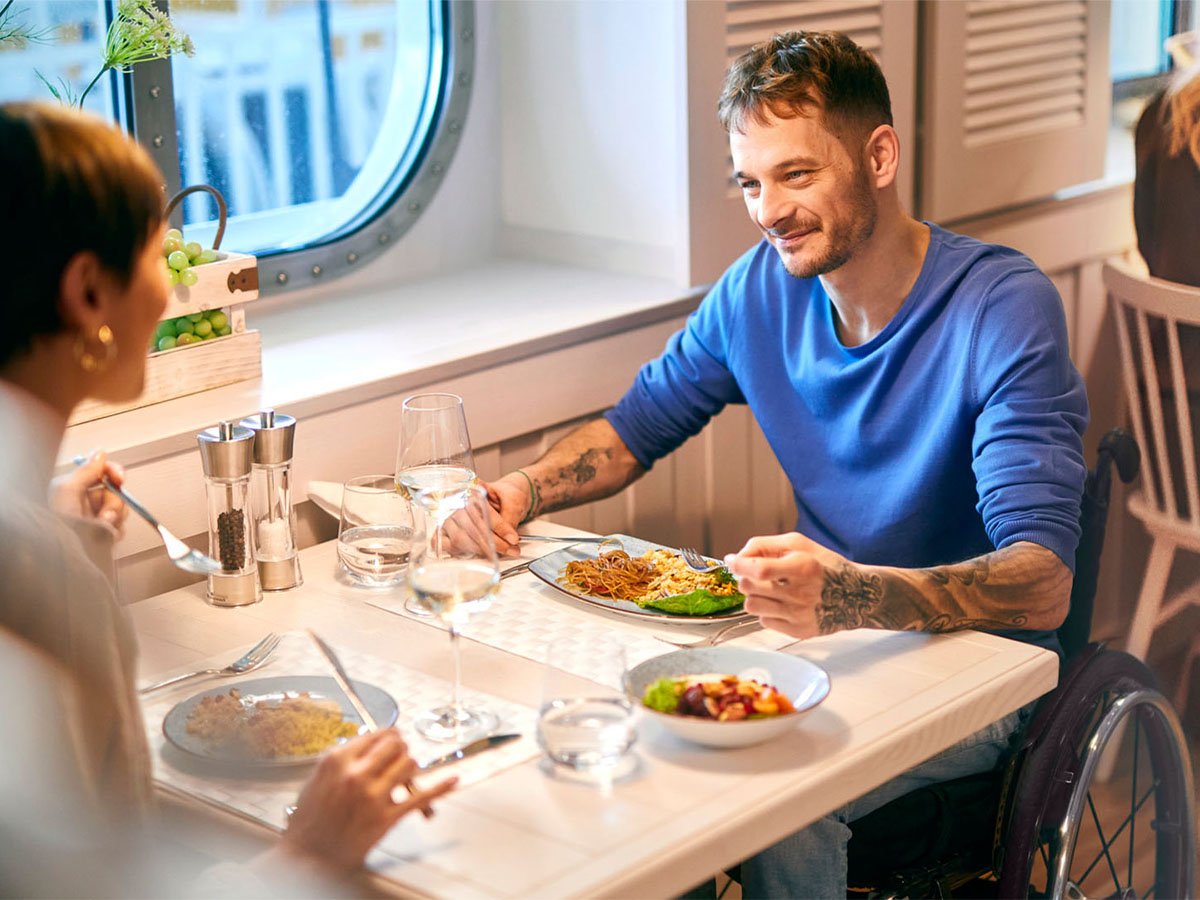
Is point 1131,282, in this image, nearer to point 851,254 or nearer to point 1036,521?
point 851,254

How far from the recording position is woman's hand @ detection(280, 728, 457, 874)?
3.54 feet

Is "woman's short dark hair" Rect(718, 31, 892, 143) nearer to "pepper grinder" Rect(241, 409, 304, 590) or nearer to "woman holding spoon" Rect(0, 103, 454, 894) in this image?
"pepper grinder" Rect(241, 409, 304, 590)

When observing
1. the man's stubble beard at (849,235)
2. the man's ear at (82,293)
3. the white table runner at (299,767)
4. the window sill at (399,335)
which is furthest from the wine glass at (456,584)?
the man's stubble beard at (849,235)

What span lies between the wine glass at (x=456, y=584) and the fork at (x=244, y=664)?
0.66 feet

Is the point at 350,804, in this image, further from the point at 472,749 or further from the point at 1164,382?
the point at 1164,382

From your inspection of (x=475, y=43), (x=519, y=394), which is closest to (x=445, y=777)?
(x=519, y=394)

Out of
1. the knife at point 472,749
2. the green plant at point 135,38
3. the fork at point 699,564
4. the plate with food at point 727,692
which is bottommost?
the knife at point 472,749

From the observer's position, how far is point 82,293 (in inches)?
40.6

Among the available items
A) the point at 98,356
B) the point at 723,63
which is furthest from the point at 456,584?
the point at 723,63

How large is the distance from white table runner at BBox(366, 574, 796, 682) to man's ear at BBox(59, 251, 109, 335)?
0.59 meters

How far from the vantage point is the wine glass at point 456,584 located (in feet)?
4.11

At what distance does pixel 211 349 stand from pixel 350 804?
95 centimetres

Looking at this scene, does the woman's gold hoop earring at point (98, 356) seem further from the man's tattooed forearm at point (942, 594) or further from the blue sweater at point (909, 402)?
the blue sweater at point (909, 402)

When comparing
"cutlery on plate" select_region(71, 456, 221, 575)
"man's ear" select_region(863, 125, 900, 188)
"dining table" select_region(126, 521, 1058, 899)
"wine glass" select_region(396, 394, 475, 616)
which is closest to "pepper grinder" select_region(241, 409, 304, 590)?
"dining table" select_region(126, 521, 1058, 899)
